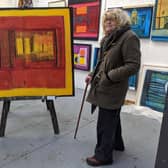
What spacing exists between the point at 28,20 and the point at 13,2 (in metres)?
3.77

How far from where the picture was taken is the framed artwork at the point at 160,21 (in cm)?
317

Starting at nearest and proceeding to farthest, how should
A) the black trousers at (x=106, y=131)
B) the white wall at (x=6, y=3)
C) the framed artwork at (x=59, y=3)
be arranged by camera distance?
the black trousers at (x=106, y=131) → the framed artwork at (x=59, y=3) → the white wall at (x=6, y=3)

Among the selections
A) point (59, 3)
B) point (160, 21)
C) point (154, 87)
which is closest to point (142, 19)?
point (160, 21)

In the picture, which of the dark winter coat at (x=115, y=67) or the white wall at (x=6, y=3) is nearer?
the dark winter coat at (x=115, y=67)

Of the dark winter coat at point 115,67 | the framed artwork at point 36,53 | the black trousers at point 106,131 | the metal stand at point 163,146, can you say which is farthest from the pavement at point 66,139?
the metal stand at point 163,146

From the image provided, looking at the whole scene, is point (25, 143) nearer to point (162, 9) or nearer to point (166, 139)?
point (166, 139)

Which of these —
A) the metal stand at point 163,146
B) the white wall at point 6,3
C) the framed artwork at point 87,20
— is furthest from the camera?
the white wall at point 6,3

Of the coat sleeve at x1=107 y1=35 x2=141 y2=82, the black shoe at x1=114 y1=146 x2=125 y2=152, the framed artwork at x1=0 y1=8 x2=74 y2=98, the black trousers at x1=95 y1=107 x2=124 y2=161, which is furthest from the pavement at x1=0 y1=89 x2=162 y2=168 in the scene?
the coat sleeve at x1=107 y1=35 x2=141 y2=82

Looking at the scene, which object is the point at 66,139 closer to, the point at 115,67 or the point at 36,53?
the point at 36,53

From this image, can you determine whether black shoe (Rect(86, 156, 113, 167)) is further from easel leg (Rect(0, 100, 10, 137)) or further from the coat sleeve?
easel leg (Rect(0, 100, 10, 137))

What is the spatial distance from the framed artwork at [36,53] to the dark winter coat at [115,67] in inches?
23.0

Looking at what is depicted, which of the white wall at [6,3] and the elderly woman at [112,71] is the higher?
the white wall at [6,3]

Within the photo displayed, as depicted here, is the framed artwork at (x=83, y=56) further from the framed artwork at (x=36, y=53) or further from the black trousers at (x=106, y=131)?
the black trousers at (x=106, y=131)

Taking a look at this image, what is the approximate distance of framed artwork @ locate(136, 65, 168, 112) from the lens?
131 inches
